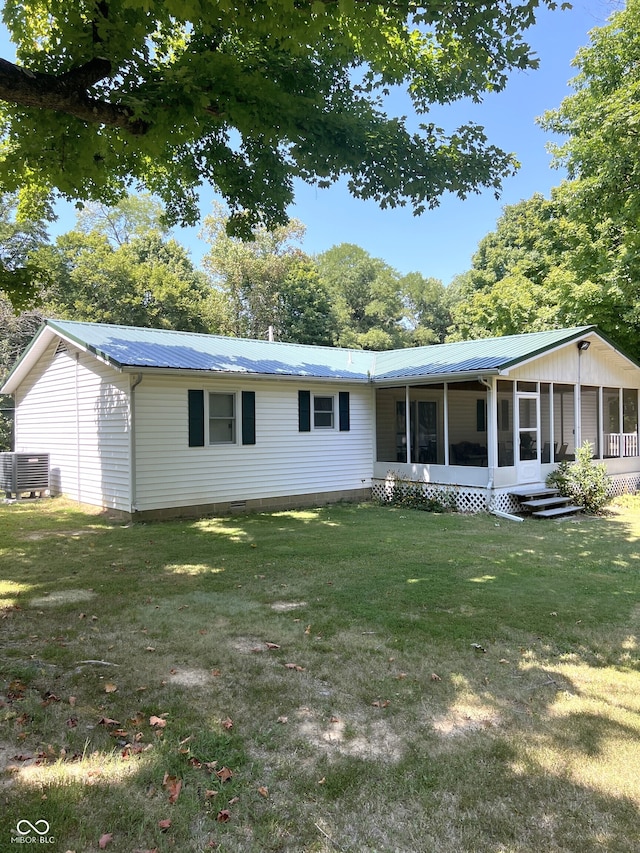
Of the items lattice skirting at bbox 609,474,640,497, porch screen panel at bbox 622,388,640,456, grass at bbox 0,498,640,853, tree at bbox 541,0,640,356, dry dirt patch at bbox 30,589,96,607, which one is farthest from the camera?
porch screen panel at bbox 622,388,640,456

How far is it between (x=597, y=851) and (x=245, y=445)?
10085mm

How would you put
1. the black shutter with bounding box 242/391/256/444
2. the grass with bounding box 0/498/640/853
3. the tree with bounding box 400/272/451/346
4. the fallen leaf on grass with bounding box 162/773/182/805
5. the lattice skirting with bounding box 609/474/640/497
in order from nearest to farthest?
the grass with bounding box 0/498/640/853 < the fallen leaf on grass with bounding box 162/773/182/805 < the black shutter with bounding box 242/391/256/444 < the lattice skirting with bounding box 609/474/640/497 < the tree with bounding box 400/272/451/346

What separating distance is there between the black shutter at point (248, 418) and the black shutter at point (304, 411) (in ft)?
4.34

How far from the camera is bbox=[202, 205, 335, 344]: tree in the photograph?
31.4 metres

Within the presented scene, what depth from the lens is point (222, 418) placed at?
1163 centimetres

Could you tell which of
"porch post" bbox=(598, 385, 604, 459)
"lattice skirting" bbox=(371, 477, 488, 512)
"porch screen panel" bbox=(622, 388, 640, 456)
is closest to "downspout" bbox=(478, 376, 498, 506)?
"lattice skirting" bbox=(371, 477, 488, 512)

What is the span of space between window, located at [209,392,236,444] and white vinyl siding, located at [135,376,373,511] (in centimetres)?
18

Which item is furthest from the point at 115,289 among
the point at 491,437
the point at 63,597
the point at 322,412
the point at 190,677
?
the point at 190,677

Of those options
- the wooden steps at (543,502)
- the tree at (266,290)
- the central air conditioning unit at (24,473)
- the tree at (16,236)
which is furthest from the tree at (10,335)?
the wooden steps at (543,502)

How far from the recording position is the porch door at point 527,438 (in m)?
12.1

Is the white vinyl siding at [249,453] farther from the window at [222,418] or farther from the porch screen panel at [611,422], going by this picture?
the porch screen panel at [611,422]

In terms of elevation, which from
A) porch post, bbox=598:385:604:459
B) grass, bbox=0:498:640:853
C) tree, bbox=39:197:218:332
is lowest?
grass, bbox=0:498:640:853

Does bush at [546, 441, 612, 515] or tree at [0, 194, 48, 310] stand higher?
tree at [0, 194, 48, 310]

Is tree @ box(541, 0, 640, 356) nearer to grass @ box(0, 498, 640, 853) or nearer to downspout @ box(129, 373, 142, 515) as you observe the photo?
grass @ box(0, 498, 640, 853)
